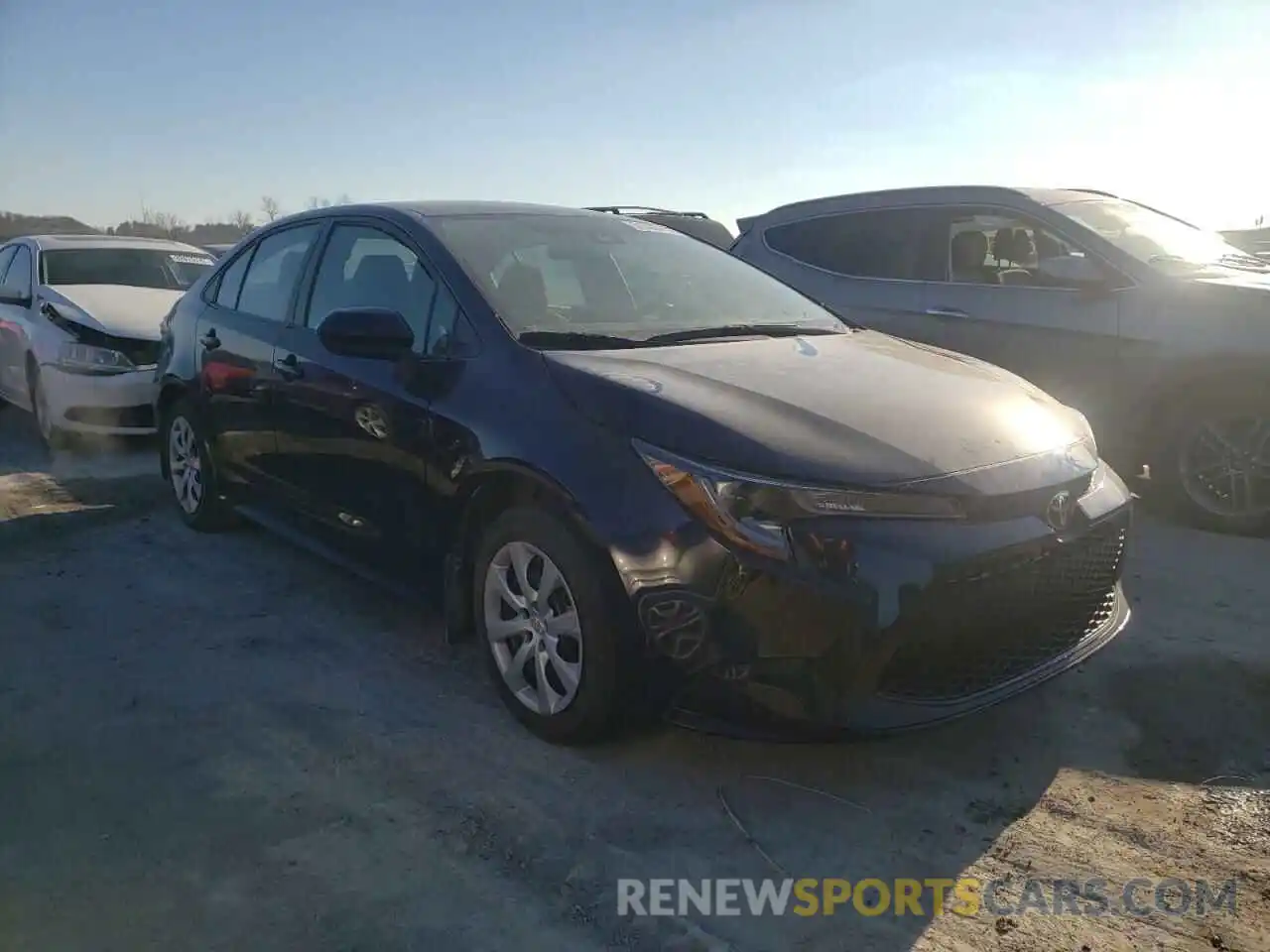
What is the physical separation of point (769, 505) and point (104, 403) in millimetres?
6050

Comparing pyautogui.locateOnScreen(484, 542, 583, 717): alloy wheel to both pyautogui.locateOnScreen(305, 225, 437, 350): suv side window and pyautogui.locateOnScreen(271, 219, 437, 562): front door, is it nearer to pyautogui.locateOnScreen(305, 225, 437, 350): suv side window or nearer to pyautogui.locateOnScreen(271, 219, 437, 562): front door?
pyautogui.locateOnScreen(271, 219, 437, 562): front door

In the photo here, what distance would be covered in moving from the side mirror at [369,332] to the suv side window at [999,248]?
3935mm

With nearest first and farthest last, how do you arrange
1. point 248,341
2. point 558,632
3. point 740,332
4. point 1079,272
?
point 558,632, point 740,332, point 248,341, point 1079,272

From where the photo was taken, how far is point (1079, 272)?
5.76 metres

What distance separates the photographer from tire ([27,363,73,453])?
754 cm

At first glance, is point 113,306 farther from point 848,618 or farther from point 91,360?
point 848,618

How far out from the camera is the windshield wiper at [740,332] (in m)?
3.65

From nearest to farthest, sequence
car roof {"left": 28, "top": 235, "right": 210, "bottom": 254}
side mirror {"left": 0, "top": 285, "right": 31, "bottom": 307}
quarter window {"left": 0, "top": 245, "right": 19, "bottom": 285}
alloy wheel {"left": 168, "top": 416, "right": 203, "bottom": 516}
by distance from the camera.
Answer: alloy wheel {"left": 168, "top": 416, "right": 203, "bottom": 516}, side mirror {"left": 0, "top": 285, "right": 31, "bottom": 307}, car roof {"left": 28, "top": 235, "right": 210, "bottom": 254}, quarter window {"left": 0, "top": 245, "right": 19, "bottom": 285}

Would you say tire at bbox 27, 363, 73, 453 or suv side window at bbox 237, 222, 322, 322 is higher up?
suv side window at bbox 237, 222, 322, 322

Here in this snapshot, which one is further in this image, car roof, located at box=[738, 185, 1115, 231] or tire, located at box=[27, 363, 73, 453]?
tire, located at box=[27, 363, 73, 453]

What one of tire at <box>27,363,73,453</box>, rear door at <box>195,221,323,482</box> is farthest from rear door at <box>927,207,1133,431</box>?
tire at <box>27,363,73,453</box>

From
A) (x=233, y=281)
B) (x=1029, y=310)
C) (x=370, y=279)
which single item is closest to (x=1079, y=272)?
(x=1029, y=310)

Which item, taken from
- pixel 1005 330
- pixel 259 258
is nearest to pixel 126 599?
pixel 259 258

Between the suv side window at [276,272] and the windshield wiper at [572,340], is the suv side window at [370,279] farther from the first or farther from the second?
the windshield wiper at [572,340]
